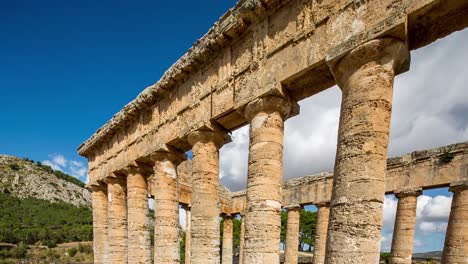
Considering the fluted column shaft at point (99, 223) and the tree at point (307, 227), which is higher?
the fluted column shaft at point (99, 223)

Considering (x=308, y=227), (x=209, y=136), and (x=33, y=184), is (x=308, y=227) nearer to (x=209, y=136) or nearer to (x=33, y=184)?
(x=209, y=136)

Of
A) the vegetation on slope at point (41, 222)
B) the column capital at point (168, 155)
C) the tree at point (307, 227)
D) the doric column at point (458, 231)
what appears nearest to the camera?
the column capital at point (168, 155)

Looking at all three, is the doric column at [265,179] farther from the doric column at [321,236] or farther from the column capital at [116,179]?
the doric column at [321,236]

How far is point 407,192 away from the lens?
613 inches

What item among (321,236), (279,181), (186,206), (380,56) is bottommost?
(321,236)

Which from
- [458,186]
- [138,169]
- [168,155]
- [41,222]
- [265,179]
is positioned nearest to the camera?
[265,179]

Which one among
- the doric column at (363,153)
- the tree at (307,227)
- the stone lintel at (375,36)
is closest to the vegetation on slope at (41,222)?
the tree at (307,227)

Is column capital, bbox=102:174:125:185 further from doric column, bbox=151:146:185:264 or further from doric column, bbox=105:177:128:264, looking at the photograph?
doric column, bbox=151:146:185:264

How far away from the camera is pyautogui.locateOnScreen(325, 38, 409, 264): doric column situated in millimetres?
5637

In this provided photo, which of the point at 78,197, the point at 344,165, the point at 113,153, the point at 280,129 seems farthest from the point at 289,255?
the point at 78,197

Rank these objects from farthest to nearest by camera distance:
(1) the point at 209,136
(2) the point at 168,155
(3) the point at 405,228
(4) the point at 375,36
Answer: (3) the point at 405,228, (2) the point at 168,155, (1) the point at 209,136, (4) the point at 375,36

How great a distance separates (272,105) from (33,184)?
335 feet

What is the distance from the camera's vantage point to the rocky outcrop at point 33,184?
86.8 metres

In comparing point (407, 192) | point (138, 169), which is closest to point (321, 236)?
point (407, 192)
